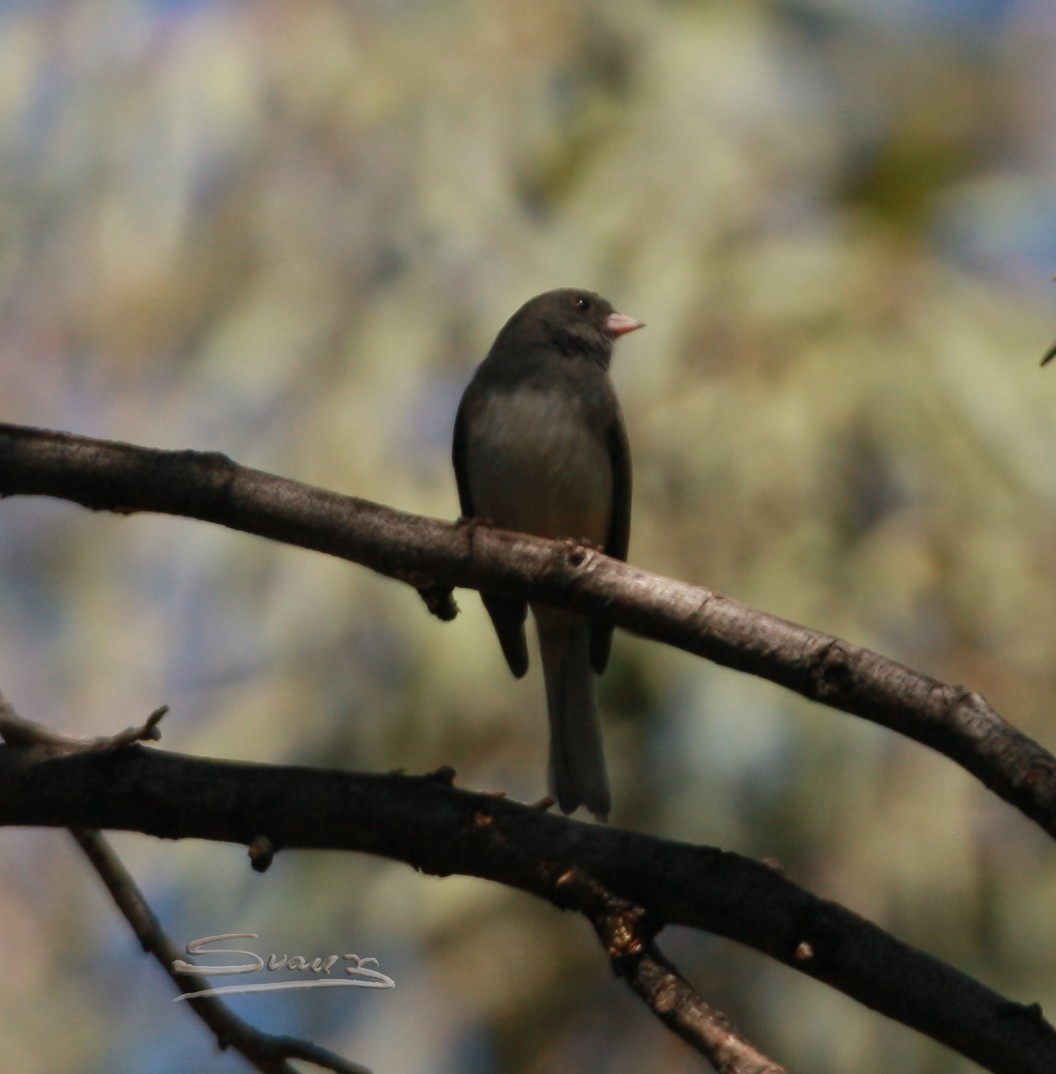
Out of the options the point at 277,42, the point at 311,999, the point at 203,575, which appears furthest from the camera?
the point at 277,42

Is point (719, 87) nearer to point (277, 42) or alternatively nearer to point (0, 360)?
point (277, 42)

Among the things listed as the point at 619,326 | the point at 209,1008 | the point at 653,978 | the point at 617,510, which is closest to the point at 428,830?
the point at 653,978

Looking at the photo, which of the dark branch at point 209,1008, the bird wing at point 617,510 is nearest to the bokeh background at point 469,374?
the bird wing at point 617,510

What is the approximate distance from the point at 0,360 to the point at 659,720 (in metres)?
3.47

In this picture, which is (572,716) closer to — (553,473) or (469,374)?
(553,473)

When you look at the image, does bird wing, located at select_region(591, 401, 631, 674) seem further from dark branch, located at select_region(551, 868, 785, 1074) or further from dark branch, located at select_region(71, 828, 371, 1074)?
dark branch, located at select_region(551, 868, 785, 1074)

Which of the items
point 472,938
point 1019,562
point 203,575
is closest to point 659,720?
point 472,938

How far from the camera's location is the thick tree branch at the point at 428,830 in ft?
7.00

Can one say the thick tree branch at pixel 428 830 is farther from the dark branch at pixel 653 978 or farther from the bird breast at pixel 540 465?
the bird breast at pixel 540 465

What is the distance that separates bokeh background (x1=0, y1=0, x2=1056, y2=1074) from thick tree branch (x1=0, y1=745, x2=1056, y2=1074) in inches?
89.3

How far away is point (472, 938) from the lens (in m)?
4.65

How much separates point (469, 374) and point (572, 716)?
69.9 inches

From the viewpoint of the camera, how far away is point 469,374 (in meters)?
5.49

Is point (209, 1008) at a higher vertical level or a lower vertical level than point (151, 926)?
lower
